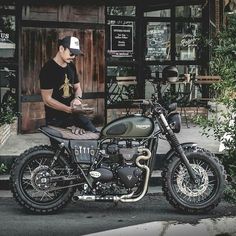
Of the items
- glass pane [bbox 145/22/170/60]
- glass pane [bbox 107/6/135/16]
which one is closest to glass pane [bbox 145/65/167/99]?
glass pane [bbox 145/22/170/60]

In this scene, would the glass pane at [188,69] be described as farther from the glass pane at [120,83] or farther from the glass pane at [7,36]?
the glass pane at [7,36]

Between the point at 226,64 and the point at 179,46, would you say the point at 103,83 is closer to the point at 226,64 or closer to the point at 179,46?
the point at 179,46

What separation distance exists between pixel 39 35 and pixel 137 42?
2.53 m

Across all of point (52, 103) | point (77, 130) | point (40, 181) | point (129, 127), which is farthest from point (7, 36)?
point (129, 127)

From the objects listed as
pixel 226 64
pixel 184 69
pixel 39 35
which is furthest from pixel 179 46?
pixel 226 64

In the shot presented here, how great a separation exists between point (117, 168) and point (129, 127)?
18.0 inches

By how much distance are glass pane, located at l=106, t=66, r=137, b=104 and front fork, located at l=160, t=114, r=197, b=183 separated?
6.00 m

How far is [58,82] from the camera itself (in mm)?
7402

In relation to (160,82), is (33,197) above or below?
below

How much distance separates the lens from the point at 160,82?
520 inches

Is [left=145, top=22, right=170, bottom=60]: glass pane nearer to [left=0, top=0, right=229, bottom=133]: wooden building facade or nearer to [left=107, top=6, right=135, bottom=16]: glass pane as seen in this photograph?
[left=0, top=0, right=229, bottom=133]: wooden building facade

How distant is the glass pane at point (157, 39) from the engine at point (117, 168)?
681cm

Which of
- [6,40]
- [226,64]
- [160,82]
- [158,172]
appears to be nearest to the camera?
[226,64]

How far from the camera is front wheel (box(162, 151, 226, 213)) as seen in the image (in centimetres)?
684
